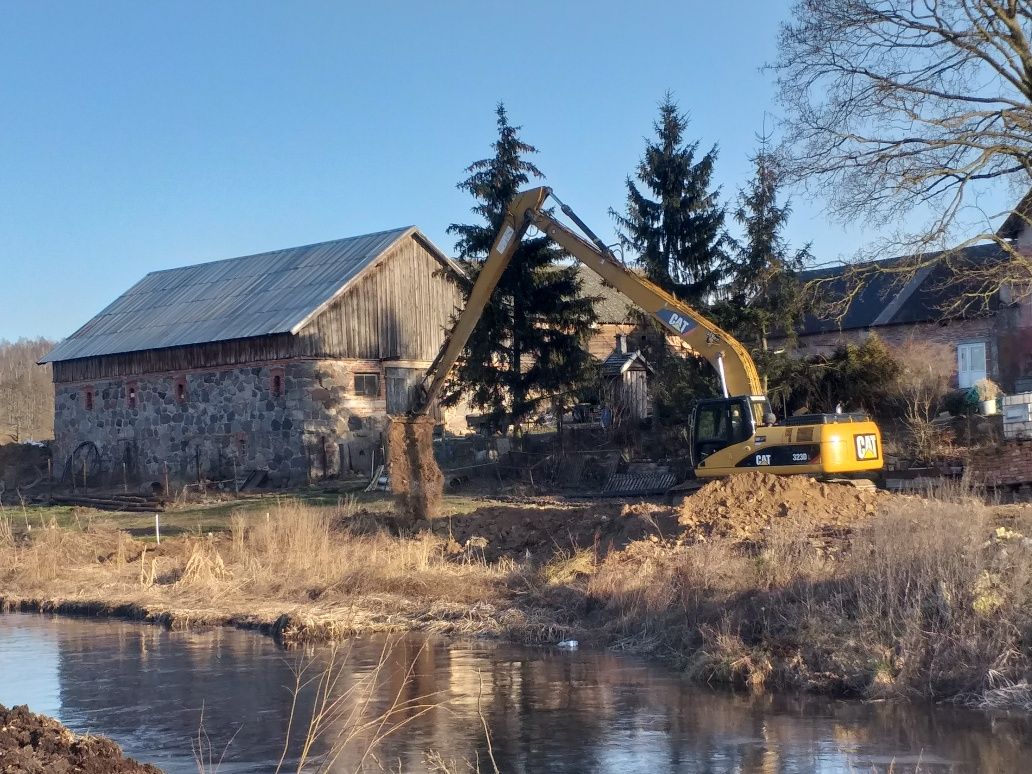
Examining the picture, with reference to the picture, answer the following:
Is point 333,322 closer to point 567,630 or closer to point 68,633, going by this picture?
point 68,633

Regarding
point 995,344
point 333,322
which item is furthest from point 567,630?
point 995,344

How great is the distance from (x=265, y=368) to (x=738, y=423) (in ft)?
61.6

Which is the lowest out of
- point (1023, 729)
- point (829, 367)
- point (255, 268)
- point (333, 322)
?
point (1023, 729)

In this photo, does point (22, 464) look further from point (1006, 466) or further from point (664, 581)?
point (664, 581)

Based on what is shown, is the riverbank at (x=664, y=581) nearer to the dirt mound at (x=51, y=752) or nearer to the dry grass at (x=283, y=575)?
the dry grass at (x=283, y=575)

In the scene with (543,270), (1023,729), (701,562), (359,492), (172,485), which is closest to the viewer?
(1023,729)

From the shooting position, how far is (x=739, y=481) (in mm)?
21422

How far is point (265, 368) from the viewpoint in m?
36.9

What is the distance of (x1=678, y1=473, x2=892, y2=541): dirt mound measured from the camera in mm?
19844

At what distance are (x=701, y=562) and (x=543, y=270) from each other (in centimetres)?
1957

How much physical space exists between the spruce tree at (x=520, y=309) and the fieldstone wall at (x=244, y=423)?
4822mm

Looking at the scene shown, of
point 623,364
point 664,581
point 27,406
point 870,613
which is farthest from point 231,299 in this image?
point 27,406

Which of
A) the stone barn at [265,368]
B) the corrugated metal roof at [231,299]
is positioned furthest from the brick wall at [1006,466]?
the corrugated metal roof at [231,299]

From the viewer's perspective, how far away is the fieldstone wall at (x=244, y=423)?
3606 cm
